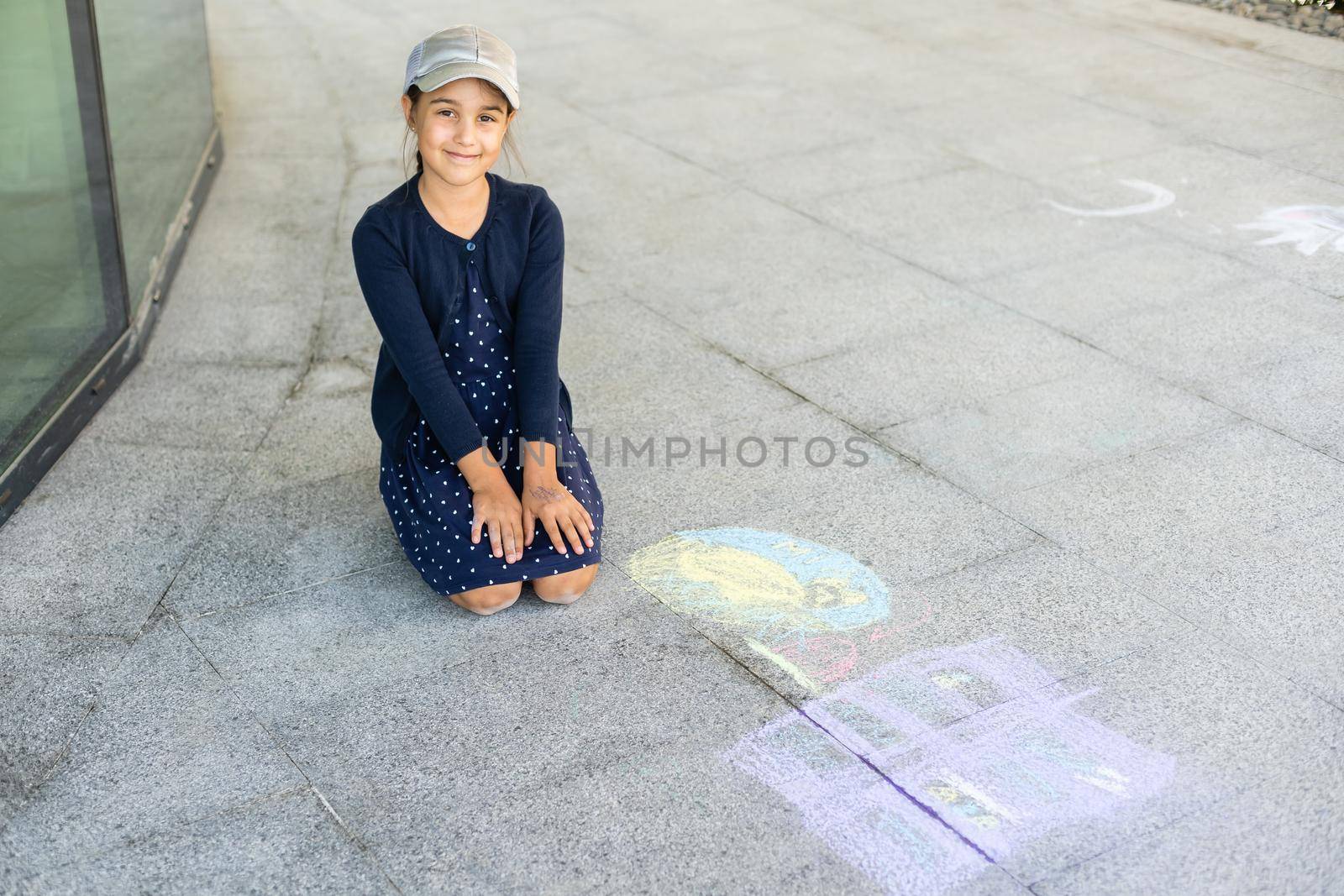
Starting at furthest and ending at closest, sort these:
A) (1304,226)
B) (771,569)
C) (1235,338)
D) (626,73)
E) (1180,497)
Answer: (626,73) → (1304,226) → (1235,338) → (1180,497) → (771,569)

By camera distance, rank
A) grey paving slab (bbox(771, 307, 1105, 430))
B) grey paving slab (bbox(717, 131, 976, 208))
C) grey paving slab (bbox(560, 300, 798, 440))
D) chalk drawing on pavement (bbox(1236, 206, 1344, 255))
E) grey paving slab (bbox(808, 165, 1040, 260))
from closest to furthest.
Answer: grey paving slab (bbox(560, 300, 798, 440)) → grey paving slab (bbox(771, 307, 1105, 430)) → chalk drawing on pavement (bbox(1236, 206, 1344, 255)) → grey paving slab (bbox(808, 165, 1040, 260)) → grey paving slab (bbox(717, 131, 976, 208))

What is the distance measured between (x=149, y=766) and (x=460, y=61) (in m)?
1.58

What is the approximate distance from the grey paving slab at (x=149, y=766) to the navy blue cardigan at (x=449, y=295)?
2.43 feet

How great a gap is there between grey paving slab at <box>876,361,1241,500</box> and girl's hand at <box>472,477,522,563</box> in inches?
51.3

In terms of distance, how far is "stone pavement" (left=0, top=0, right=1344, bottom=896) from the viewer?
94.7 inches

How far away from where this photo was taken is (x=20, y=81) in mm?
3508

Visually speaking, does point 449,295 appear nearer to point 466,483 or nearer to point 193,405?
point 466,483

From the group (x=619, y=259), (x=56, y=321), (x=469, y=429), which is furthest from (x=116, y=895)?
(x=619, y=259)

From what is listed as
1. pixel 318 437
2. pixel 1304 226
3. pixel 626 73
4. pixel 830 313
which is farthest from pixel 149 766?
pixel 626 73

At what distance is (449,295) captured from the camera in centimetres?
300

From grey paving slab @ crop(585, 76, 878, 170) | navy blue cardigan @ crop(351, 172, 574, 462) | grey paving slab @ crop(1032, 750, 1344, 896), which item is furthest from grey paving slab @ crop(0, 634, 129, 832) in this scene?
grey paving slab @ crop(585, 76, 878, 170)


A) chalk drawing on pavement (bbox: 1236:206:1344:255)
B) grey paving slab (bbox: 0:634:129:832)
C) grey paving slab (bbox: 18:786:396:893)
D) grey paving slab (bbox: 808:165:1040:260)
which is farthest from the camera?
grey paving slab (bbox: 808:165:1040:260)

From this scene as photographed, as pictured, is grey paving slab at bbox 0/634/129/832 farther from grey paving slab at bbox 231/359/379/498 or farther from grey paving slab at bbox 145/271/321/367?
grey paving slab at bbox 145/271/321/367

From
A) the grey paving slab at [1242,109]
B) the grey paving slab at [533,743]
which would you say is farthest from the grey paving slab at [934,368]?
the grey paving slab at [1242,109]
